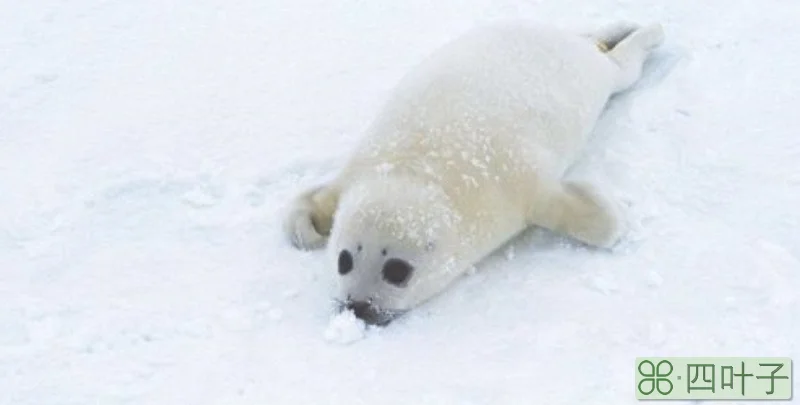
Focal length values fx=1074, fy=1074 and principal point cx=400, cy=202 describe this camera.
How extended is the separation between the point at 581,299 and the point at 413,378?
1.68 feet

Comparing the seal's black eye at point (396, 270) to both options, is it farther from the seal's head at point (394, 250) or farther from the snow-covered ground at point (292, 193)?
the snow-covered ground at point (292, 193)

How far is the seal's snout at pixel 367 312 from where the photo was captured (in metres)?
2.70

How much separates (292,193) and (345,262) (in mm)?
621

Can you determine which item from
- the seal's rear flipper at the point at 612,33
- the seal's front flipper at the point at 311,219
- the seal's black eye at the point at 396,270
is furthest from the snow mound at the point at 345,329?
the seal's rear flipper at the point at 612,33

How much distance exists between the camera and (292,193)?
329cm

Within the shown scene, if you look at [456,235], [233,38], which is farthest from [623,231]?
[233,38]

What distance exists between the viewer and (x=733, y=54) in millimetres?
3830

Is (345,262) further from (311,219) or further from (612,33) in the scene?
(612,33)

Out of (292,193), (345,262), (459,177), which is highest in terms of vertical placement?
(459,177)

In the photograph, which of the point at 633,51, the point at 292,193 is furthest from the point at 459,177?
the point at 633,51

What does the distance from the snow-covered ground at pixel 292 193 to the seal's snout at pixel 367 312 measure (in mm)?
39

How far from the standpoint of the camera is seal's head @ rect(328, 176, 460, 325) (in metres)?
2.70

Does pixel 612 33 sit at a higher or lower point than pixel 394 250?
lower

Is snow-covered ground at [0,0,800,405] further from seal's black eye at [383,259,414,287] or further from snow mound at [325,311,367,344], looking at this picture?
seal's black eye at [383,259,414,287]
